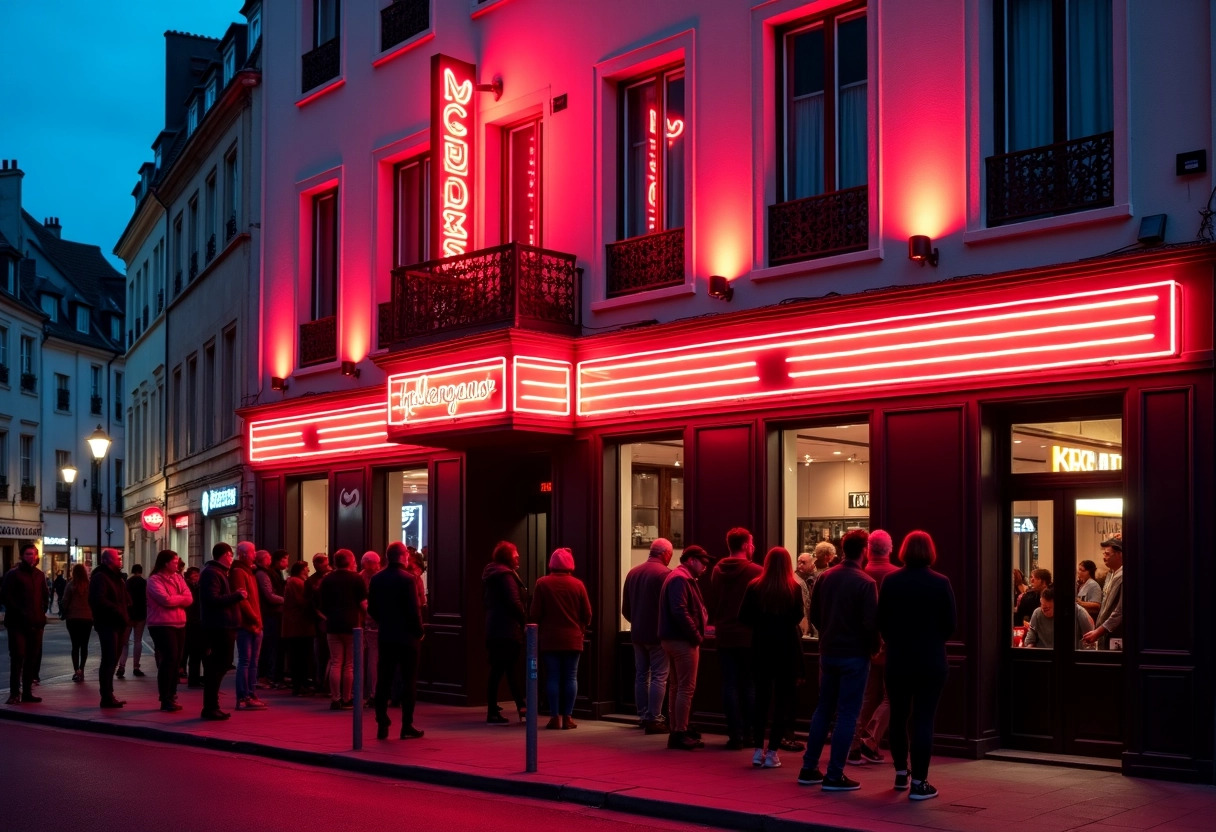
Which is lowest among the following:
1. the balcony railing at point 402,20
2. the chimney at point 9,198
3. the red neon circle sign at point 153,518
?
the red neon circle sign at point 153,518

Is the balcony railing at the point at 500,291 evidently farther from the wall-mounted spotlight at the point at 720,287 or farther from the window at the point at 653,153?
the wall-mounted spotlight at the point at 720,287

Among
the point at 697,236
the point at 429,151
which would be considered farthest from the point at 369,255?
the point at 697,236

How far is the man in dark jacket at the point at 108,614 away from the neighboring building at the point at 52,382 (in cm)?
3571

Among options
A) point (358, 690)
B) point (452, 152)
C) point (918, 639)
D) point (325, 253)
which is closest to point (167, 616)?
point (358, 690)

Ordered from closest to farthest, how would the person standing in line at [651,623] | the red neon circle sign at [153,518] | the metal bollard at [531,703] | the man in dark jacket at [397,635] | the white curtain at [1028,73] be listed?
the metal bollard at [531,703], the white curtain at [1028,73], the person standing in line at [651,623], the man in dark jacket at [397,635], the red neon circle sign at [153,518]

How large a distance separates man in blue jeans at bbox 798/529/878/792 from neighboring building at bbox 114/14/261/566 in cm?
1424

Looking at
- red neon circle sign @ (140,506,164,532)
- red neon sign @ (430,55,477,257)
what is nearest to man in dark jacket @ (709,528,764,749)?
red neon sign @ (430,55,477,257)

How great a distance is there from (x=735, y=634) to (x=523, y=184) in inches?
276

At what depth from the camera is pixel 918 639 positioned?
33.3 ft

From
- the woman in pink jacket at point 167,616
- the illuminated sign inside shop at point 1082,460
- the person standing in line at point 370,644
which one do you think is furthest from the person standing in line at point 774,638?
the woman in pink jacket at point 167,616

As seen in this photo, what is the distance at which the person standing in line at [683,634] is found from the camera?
12.9m

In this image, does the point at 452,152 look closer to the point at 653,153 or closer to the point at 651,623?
the point at 653,153

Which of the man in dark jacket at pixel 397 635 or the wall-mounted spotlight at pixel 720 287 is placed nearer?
the man in dark jacket at pixel 397 635

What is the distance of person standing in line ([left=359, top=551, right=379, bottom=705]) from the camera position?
16.0 metres
